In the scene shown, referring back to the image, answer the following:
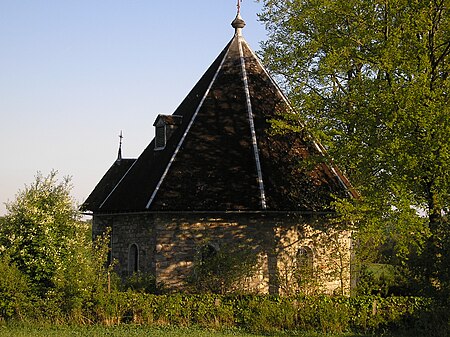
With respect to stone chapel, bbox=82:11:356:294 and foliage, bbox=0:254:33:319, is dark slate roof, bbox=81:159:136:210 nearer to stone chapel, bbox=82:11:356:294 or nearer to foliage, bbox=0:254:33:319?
stone chapel, bbox=82:11:356:294

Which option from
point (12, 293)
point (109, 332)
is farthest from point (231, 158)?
point (12, 293)

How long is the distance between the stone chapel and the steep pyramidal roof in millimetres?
39

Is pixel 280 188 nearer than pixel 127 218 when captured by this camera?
Yes

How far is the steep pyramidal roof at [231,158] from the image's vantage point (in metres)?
21.0

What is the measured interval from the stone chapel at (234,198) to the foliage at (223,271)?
0.41 m

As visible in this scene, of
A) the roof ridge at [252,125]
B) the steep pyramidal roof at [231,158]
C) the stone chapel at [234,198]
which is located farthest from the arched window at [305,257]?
the roof ridge at [252,125]

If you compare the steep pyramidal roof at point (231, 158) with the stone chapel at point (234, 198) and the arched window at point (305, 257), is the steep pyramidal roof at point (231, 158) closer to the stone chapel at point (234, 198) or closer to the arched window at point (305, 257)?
the stone chapel at point (234, 198)

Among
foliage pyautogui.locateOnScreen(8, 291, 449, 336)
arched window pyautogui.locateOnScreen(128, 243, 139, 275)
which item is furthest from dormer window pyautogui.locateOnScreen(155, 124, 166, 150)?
foliage pyautogui.locateOnScreen(8, 291, 449, 336)

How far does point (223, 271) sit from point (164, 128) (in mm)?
6948

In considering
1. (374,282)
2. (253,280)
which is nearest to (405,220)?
(374,282)

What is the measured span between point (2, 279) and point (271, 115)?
11332 mm

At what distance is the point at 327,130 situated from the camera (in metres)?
20.2

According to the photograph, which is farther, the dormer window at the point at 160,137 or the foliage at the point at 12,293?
the dormer window at the point at 160,137

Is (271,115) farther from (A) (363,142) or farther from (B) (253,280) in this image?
(B) (253,280)
